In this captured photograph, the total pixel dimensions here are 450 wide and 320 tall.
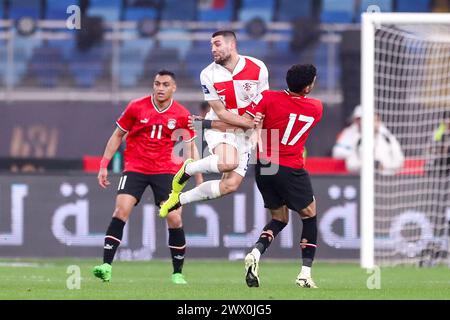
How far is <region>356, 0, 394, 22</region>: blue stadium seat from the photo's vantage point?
2409cm

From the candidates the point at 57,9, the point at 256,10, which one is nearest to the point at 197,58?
the point at 256,10

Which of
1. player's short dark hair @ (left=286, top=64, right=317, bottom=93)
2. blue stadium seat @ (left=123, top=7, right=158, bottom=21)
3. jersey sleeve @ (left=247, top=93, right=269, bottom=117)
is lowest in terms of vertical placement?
jersey sleeve @ (left=247, top=93, right=269, bottom=117)

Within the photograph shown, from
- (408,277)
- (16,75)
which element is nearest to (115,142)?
(408,277)

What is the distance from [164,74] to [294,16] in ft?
36.6

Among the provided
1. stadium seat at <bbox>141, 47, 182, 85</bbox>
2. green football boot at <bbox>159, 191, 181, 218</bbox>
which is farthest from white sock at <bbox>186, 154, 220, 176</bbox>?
stadium seat at <bbox>141, 47, 182, 85</bbox>

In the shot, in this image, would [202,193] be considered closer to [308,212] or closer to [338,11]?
[308,212]

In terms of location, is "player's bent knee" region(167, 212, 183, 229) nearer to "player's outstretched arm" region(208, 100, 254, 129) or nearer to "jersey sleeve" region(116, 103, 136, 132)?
"jersey sleeve" region(116, 103, 136, 132)

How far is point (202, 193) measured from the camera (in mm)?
12453

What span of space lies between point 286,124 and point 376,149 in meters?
7.00

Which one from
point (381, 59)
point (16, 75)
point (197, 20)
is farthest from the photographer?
point (197, 20)

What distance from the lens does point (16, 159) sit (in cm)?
1906

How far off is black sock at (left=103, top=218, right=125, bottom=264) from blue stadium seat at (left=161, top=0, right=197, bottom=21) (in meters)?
11.3

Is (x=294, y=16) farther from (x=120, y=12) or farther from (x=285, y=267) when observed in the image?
(x=285, y=267)

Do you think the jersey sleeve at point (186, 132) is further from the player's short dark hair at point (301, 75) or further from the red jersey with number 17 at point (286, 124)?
the player's short dark hair at point (301, 75)
